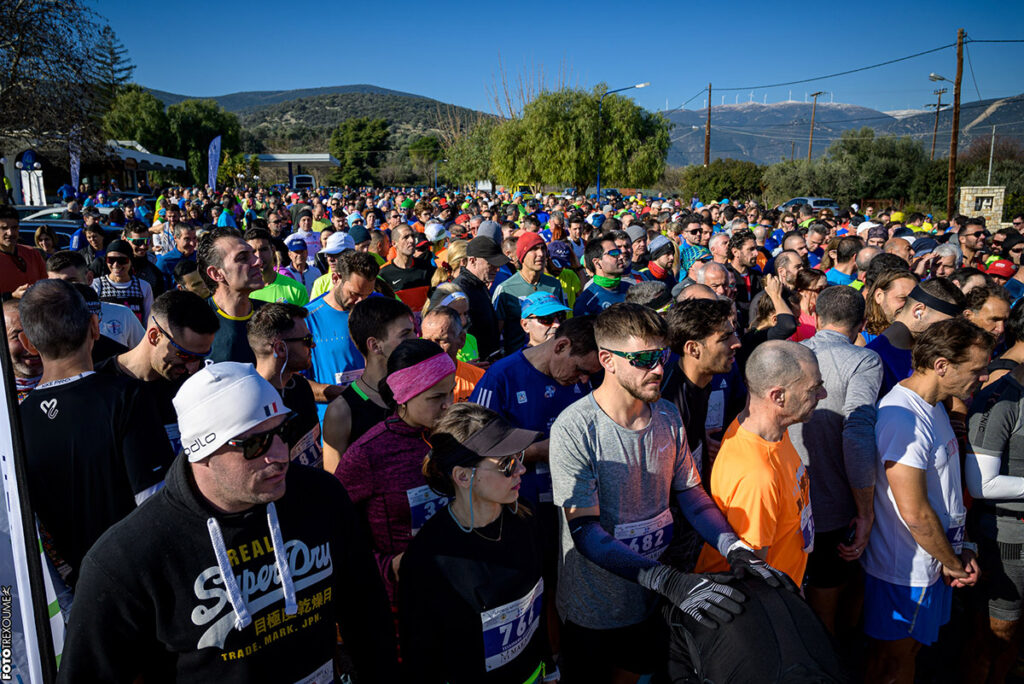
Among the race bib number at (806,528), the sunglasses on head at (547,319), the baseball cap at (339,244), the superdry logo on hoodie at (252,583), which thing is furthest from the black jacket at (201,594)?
the baseball cap at (339,244)

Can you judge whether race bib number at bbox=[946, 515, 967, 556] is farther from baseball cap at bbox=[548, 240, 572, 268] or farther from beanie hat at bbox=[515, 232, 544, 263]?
baseball cap at bbox=[548, 240, 572, 268]

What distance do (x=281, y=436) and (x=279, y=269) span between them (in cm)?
614

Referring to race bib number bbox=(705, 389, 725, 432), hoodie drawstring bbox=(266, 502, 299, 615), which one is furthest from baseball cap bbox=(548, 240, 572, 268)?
hoodie drawstring bbox=(266, 502, 299, 615)

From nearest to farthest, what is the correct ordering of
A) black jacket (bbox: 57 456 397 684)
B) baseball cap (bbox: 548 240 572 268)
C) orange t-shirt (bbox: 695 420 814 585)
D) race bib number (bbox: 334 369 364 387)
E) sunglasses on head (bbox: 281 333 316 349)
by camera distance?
1. black jacket (bbox: 57 456 397 684)
2. orange t-shirt (bbox: 695 420 814 585)
3. sunglasses on head (bbox: 281 333 316 349)
4. race bib number (bbox: 334 369 364 387)
5. baseball cap (bbox: 548 240 572 268)

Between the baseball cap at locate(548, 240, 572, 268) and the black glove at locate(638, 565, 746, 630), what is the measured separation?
505cm

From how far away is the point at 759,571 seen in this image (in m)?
2.15

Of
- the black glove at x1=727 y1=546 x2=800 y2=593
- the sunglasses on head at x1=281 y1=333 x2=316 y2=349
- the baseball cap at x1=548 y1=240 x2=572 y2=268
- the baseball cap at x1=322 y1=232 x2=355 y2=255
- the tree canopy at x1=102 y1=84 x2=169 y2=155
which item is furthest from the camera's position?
the tree canopy at x1=102 y1=84 x2=169 y2=155

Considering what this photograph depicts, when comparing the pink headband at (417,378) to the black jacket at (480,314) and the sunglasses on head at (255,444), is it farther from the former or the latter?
the black jacket at (480,314)

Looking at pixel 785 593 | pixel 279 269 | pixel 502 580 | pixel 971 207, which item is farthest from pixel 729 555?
pixel 971 207

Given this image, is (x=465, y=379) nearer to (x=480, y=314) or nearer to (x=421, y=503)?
(x=421, y=503)

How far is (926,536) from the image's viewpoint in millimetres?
3041

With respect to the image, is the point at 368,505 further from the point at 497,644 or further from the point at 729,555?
the point at 729,555

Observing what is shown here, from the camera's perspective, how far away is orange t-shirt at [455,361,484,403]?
414 centimetres

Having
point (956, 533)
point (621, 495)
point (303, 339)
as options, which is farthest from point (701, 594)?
point (303, 339)
